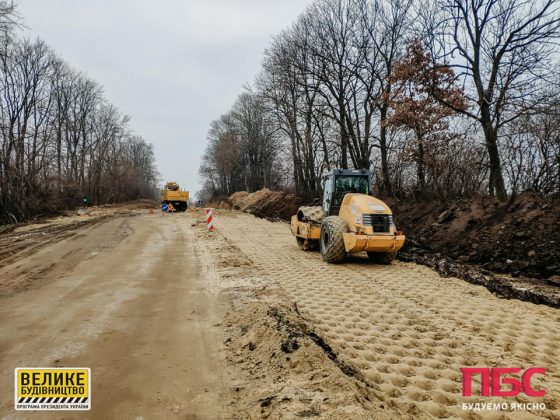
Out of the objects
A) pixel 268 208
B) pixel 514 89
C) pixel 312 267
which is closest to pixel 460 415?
pixel 312 267

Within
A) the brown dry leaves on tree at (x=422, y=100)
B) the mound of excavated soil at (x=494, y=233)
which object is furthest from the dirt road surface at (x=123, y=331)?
the brown dry leaves on tree at (x=422, y=100)

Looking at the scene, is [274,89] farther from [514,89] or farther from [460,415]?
[460,415]

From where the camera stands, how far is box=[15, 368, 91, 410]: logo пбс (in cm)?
318

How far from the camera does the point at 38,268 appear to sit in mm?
8805

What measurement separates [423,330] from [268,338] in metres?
2.17

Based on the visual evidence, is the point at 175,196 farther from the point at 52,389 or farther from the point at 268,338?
the point at 52,389

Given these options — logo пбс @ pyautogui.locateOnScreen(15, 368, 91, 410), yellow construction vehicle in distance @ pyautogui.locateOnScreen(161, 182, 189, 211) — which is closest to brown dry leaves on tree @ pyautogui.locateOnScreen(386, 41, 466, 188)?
logo пбс @ pyautogui.locateOnScreen(15, 368, 91, 410)

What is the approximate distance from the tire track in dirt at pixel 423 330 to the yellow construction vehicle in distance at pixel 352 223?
31.0 inches

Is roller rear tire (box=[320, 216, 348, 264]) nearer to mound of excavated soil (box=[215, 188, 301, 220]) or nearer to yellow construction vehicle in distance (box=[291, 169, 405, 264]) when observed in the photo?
yellow construction vehicle in distance (box=[291, 169, 405, 264])

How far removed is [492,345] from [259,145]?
153 feet

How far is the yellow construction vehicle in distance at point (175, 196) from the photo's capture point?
32656 mm

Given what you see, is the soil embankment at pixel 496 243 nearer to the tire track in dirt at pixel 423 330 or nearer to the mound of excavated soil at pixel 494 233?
the mound of excavated soil at pixel 494 233

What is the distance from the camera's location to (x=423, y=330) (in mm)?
5031

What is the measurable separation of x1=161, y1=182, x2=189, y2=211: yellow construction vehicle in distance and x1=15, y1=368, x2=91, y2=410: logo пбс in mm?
29864
